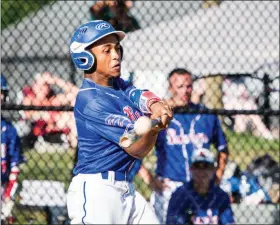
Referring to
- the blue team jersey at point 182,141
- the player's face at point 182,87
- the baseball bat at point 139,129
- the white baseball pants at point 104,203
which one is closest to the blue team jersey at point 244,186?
the blue team jersey at point 182,141

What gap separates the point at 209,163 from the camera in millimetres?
6379

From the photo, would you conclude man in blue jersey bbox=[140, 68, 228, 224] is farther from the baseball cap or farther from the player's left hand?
the player's left hand

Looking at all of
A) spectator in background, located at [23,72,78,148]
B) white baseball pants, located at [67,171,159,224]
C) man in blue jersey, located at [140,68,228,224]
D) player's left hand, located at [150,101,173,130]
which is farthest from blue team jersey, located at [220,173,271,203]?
player's left hand, located at [150,101,173,130]

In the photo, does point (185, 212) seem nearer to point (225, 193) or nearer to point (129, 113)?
point (225, 193)

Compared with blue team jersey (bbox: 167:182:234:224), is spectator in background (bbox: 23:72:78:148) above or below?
above

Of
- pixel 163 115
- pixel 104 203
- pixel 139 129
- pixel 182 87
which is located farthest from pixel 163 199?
pixel 139 129

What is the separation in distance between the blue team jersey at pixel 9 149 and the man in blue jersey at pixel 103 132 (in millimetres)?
1946

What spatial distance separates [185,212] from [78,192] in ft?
6.48

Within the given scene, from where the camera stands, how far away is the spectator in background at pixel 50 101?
6652mm

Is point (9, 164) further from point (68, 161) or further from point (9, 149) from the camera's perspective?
point (68, 161)

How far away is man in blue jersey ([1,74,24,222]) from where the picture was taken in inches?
257

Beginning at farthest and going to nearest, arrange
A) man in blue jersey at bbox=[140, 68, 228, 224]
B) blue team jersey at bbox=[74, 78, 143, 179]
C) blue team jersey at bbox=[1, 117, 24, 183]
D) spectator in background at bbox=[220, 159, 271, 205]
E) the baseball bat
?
spectator in background at bbox=[220, 159, 271, 205], blue team jersey at bbox=[1, 117, 24, 183], man in blue jersey at bbox=[140, 68, 228, 224], blue team jersey at bbox=[74, 78, 143, 179], the baseball bat

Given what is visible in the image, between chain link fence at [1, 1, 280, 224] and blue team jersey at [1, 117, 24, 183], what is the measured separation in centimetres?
15

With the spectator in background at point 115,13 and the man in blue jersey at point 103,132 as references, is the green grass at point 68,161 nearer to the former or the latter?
the spectator in background at point 115,13
